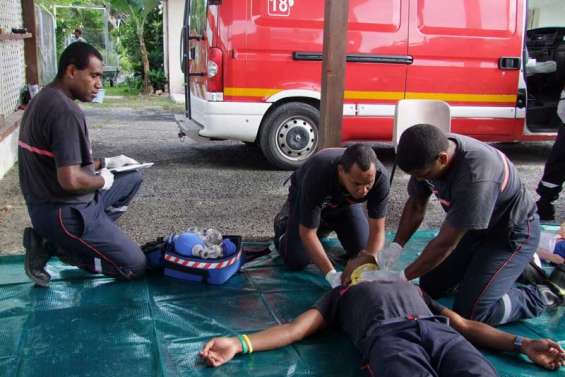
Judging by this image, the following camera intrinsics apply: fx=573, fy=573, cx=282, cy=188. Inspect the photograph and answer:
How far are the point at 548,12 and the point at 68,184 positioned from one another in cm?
1314

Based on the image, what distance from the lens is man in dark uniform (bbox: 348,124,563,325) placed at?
2.55 meters

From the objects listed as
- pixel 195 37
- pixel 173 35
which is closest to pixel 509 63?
pixel 195 37

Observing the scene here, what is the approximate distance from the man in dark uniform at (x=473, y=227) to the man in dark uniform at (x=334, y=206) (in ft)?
0.62

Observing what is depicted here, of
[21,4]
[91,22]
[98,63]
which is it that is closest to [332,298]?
[98,63]

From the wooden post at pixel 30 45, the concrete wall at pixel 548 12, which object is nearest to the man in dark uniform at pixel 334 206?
the wooden post at pixel 30 45

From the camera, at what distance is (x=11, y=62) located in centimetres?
696

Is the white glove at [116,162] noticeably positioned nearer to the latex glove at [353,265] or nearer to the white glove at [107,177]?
the white glove at [107,177]

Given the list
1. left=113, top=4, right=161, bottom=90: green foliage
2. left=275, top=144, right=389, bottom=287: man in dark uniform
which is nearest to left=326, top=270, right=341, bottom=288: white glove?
left=275, top=144, right=389, bottom=287: man in dark uniform

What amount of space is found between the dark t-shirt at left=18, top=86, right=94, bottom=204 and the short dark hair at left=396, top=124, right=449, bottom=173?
5.34 feet

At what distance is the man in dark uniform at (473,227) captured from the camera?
255 centimetres

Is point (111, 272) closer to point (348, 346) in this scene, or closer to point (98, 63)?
point (98, 63)

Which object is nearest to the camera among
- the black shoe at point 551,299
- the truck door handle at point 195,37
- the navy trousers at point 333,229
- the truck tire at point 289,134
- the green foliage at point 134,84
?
the black shoe at point 551,299

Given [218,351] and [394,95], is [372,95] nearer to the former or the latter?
[394,95]

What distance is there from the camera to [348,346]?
8.96ft
